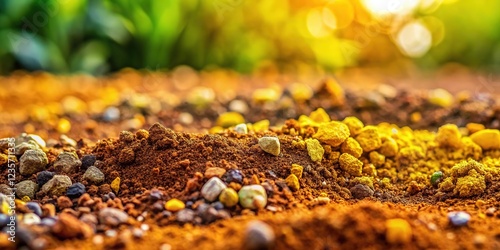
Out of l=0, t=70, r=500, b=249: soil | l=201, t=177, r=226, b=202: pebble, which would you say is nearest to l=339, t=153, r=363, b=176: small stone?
l=0, t=70, r=500, b=249: soil

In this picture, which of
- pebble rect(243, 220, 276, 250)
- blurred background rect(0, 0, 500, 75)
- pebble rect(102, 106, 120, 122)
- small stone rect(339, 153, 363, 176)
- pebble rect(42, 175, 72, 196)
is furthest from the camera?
blurred background rect(0, 0, 500, 75)

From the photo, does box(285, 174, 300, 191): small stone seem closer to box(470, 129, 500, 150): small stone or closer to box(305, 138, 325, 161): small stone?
box(305, 138, 325, 161): small stone

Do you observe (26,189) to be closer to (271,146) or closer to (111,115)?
(271,146)

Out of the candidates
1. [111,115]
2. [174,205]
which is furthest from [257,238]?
[111,115]

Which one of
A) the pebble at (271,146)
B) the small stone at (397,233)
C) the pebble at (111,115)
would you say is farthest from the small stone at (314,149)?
the pebble at (111,115)

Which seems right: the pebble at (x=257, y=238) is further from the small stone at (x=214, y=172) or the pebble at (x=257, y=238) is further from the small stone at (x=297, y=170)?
the small stone at (x=297, y=170)

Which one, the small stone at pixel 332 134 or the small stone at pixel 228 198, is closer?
the small stone at pixel 228 198
